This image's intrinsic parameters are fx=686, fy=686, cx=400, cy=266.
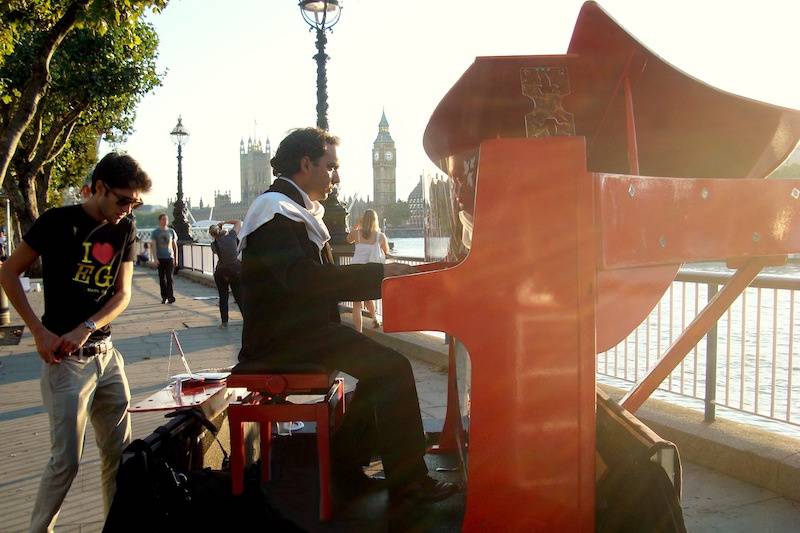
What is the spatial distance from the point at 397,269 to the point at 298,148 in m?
1.08

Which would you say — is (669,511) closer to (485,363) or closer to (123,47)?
(485,363)

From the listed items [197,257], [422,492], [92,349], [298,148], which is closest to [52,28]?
[298,148]

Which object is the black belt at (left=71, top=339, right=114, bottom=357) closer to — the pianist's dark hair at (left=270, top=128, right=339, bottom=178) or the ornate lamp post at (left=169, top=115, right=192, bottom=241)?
the pianist's dark hair at (left=270, top=128, right=339, bottom=178)

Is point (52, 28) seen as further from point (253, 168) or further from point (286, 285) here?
point (253, 168)

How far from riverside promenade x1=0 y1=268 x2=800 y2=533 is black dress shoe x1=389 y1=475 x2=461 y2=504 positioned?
85cm

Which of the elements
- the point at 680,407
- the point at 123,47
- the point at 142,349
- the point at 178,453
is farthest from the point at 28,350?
the point at 123,47

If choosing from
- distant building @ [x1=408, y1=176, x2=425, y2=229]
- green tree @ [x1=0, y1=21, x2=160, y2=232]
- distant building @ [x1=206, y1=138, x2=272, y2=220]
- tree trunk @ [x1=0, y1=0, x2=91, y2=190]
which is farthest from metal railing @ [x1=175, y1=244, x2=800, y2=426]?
distant building @ [x1=206, y1=138, x2=272, y2=220]

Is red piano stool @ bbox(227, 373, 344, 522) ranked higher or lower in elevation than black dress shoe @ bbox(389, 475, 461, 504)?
higher

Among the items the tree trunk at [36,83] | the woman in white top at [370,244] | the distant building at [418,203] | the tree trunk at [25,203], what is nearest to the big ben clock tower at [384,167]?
the tree trunk at [25,203]

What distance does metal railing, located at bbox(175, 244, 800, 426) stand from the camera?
4.45 metres

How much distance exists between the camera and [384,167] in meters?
99.1

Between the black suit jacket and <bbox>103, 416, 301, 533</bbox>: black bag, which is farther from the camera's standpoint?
the black suit jacket

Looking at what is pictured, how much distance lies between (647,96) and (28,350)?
965cm

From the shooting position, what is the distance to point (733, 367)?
5102 millimetres
